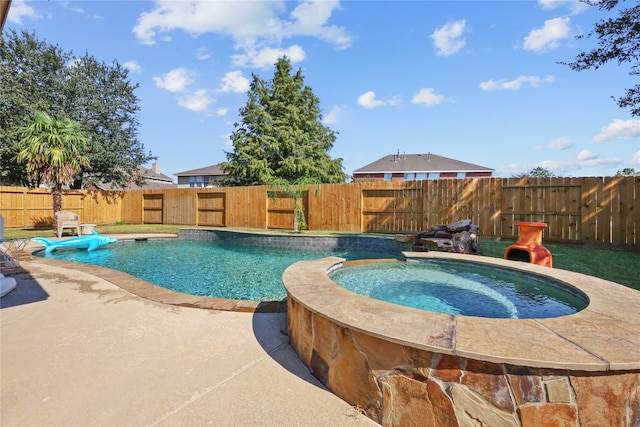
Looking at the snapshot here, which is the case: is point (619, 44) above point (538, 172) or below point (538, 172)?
above

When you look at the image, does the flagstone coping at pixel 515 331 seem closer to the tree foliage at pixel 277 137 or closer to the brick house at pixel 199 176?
the tree foliage at pixel 277 137

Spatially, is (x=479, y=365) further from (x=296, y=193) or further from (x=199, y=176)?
(x=199, y=176)

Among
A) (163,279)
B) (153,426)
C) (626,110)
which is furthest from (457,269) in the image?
(626,110)

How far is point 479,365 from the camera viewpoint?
1365mm

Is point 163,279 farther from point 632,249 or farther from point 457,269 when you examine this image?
point 632,249

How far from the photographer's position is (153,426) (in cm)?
156

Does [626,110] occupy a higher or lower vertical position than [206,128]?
lower

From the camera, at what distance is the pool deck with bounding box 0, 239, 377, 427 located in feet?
5.42

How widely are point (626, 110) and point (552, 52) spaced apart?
8.06 feet

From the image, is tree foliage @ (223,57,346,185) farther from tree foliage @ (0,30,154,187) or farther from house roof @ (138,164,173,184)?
house roof @ (138,164,173,184)

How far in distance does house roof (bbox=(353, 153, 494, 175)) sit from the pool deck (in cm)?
2814

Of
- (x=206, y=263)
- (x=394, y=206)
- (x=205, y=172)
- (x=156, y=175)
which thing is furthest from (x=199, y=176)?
(x=206, y=263)

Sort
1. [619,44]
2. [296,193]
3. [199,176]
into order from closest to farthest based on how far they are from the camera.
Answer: [619,44] < [296,193] < [199,176]

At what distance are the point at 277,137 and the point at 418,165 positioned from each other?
16.0 m
